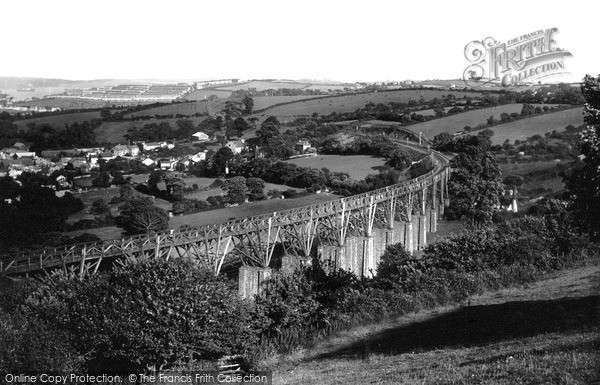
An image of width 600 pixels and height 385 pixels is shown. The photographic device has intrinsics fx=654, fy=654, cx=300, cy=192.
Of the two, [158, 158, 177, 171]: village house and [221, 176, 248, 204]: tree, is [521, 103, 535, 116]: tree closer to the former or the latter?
[221, 176, 248, 204]: tree

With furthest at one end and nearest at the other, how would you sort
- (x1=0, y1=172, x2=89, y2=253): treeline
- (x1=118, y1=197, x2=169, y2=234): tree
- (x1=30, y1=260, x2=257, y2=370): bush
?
(x1=118, y1=197, x2=169, y2=234): tree, (x1=0, y1=172, x2=89, y2=253): treeline, (x1=30, y1=260, x2=257, y2=370): bush

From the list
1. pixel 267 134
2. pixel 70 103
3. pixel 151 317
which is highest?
pixel 70 103

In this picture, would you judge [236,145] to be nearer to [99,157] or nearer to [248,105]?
[99,157]

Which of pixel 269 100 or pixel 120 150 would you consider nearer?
pixel 120 150

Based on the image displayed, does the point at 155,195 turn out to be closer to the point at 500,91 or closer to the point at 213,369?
the point at 213,369

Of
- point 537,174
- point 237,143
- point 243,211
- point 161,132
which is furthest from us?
point 161,132

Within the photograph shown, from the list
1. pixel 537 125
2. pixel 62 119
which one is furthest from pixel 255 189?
pixel 62 119

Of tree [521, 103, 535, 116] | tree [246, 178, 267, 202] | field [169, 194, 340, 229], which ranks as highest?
tree [521, 103, 535, 116]

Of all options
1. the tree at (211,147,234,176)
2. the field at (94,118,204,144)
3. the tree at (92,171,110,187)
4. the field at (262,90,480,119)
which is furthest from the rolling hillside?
the tree at (92,171,110,187)
